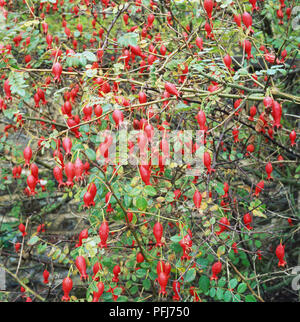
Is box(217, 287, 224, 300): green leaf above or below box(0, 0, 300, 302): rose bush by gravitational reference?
below

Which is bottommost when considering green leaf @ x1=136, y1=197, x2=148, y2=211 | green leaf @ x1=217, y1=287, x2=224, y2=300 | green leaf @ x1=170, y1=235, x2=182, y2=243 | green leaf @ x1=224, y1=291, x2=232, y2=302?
green leaf @ x1=217, y1=287, x2=224, y2=300

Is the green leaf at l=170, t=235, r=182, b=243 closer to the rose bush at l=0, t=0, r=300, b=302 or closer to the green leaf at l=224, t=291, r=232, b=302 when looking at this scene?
the rose bush at l=0, t=0, r=300, b=302

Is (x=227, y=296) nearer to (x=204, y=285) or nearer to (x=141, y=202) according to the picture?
(x=204, y=285)

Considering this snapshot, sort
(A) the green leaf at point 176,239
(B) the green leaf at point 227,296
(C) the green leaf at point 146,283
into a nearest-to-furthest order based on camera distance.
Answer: (A) the green leaf at point 176,239
(B) the green leaf at point 227,296
(C) the green leaf at point 146,283

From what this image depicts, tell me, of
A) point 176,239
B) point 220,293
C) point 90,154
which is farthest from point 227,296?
point 90,154

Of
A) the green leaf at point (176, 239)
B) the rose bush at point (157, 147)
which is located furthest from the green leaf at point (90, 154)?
the green leaf at point (176, 239)

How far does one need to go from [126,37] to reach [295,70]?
145 centimetres

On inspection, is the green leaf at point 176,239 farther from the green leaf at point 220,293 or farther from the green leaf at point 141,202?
the green leaf at point 220,293

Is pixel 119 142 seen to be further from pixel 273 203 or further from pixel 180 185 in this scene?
pixel 273 203

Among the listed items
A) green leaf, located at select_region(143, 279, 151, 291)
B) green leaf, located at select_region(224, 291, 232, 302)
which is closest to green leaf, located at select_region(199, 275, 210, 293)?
green leaf, located at select_region(224, 291, 232, 302)

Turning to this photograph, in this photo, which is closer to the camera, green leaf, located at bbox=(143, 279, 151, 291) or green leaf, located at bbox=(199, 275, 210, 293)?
green leaf, located at bbox=(199, 275, 210, 293)

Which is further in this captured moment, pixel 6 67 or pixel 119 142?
pixel 6 67
